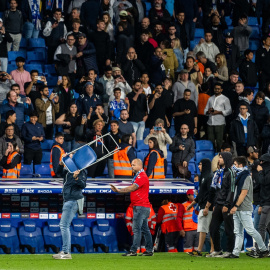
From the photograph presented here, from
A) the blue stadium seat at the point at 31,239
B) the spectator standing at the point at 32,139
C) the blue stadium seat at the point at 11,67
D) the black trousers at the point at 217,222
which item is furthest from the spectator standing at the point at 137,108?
the black trousers at the point at 217,222

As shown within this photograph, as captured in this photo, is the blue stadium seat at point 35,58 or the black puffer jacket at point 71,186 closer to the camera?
the black puffer jacket at point 71,186

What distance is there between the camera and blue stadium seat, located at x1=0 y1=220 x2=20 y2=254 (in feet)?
53.3

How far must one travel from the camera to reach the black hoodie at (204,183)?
48.3 ft

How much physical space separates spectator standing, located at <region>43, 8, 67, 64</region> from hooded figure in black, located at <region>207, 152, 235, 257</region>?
322 inches

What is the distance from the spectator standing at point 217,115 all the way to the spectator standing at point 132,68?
199 cm

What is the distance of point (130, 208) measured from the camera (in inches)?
645

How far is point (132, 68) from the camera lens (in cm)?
2128

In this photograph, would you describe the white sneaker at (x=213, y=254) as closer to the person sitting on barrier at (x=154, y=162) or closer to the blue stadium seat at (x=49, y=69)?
the person sitting on barrier at (x=154, y=162)

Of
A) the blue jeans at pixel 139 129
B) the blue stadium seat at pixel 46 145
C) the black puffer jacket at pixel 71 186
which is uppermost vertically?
the blue jeans at pixel 139 129

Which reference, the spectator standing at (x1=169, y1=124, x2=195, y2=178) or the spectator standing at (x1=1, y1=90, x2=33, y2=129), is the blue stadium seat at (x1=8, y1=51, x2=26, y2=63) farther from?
the spectator standing at (x1=169, y1=124, x2=195, y2=178)

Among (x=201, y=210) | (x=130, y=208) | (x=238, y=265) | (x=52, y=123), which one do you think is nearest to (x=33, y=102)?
(x=52, y=123)

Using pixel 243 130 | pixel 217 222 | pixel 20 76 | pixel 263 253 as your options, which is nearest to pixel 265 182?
pixel 217 222

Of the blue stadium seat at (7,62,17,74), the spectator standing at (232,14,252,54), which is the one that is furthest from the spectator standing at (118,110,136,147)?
Answer: the spectator standing at (232,14,252,54)

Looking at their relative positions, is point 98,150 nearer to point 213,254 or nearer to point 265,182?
point 213,254
